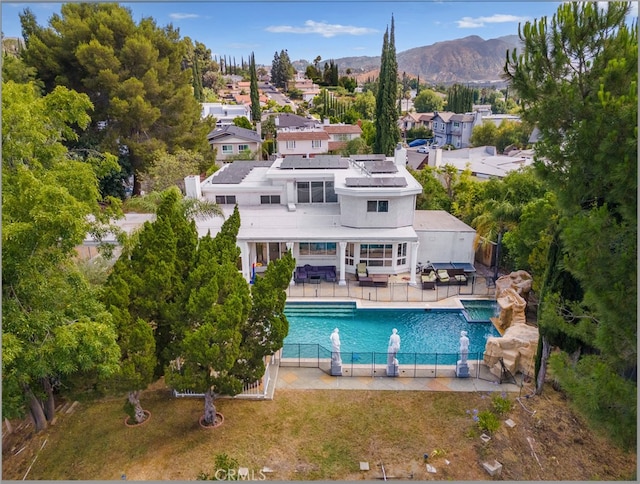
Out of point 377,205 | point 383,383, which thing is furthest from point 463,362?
point 377,205

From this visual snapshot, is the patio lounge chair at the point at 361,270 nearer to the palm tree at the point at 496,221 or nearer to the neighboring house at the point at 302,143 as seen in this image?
the palm tree at the point at 496,221

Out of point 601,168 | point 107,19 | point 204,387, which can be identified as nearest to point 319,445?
point 204,387

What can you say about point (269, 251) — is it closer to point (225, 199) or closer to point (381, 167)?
point (225, 199)

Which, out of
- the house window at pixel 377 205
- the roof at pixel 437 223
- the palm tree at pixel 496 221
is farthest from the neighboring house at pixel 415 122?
the house window at pixel 377 205

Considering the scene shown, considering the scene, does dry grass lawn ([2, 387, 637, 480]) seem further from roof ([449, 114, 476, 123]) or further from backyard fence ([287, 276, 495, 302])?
roof ([449, 114, 476, 123])

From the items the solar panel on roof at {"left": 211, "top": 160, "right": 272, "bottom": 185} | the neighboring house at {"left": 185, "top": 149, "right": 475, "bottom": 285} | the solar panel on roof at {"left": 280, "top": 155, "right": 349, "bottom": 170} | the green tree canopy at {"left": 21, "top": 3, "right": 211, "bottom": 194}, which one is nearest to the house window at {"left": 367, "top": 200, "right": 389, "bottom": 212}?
the neighboring house at {"left": 185, "top": 149, "right": 475, "bottom": 285}

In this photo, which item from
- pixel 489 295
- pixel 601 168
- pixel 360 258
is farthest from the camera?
pixel 360 258

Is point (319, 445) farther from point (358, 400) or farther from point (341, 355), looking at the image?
point (341, 355)
